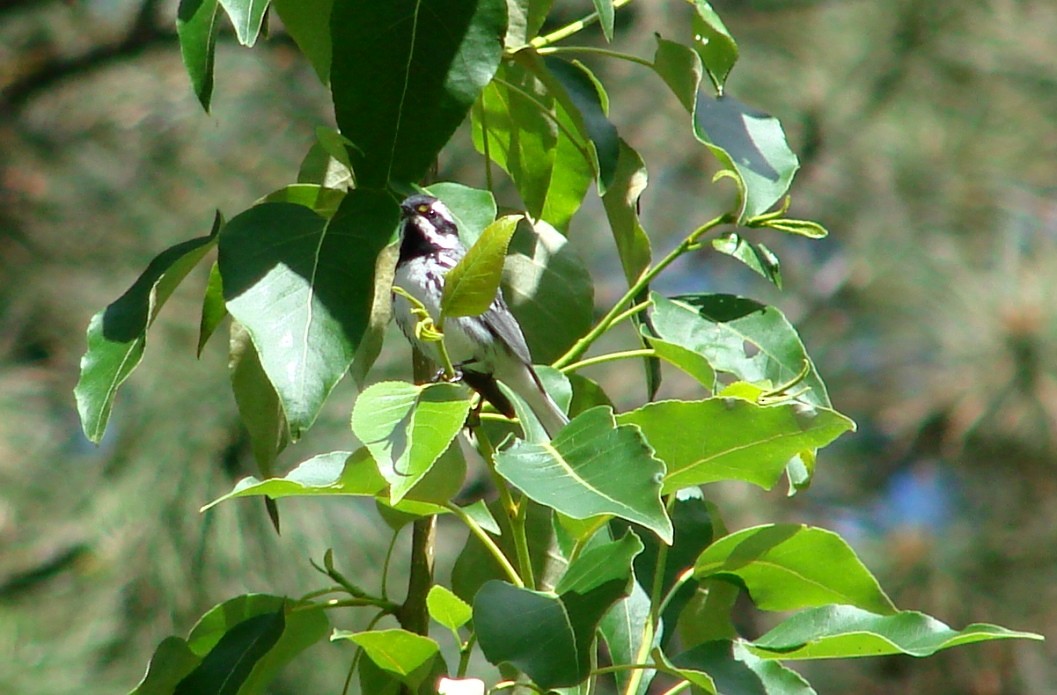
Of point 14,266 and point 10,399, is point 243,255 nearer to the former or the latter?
point 10,399

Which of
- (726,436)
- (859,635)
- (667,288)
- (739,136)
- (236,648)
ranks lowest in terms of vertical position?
(667,288)

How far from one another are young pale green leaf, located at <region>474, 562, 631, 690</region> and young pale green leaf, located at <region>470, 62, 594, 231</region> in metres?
0.40

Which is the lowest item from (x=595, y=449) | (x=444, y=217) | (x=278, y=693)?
(x=278, y=693)

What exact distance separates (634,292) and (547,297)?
0.34 feet

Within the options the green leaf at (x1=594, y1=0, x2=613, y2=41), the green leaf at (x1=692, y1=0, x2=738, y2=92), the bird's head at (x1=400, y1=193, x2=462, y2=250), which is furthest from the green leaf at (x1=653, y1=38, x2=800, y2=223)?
the bird's head at (x1=400, y1=193, x2=462, y2=250)

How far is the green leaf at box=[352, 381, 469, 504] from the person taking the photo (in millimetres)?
833

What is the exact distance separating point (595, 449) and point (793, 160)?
38 cm

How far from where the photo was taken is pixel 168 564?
3135 millimetres

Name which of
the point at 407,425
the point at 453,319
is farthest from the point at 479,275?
the point at 453,319

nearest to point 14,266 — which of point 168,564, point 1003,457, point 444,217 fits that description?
point 168,564

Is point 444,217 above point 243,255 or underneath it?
underneath

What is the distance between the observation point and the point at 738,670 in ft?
3.24

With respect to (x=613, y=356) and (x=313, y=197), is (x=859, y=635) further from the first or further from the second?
(x=313, y=197)

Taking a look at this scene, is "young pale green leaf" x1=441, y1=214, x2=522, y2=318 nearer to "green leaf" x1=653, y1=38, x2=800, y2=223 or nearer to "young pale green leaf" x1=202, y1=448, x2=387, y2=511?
"young pale green leaf" x1=202, y1=448, x2=387, y2=511
